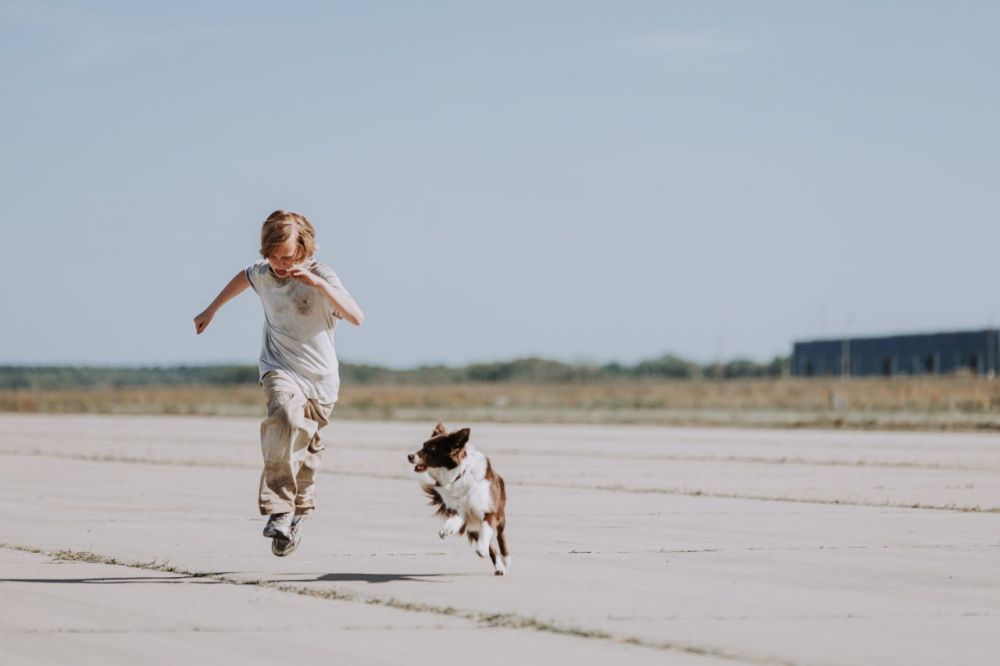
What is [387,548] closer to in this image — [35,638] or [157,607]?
[157,607]

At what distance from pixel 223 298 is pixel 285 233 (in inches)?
32.4

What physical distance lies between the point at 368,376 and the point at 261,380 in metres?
182

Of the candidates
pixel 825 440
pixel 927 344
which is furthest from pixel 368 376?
pixel 825 440

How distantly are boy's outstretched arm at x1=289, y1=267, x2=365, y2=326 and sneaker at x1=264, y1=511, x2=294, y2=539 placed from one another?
1.37 metres

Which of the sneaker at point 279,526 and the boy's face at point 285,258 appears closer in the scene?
the boy's face at point 285,258

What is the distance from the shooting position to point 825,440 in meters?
32.8

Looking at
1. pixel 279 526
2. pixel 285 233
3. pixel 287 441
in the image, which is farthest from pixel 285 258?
pixel 279 526

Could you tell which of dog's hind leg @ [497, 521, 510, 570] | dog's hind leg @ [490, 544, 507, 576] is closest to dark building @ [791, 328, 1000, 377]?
dog's hind leg @ [497, 521, 510, 570]

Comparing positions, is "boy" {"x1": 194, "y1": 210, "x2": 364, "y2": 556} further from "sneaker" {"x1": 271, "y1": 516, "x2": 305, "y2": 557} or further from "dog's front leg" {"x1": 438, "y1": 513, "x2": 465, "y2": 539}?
"dog's front leg" {"x1": 438, "y1": 513, "x2": 465, "y2": 539}

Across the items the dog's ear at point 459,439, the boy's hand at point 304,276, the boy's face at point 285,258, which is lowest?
the dog's ear at point 459,439

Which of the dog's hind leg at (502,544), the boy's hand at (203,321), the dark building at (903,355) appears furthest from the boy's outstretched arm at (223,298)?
the dark building at (903,355)

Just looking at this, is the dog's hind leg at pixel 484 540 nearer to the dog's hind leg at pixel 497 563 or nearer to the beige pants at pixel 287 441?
the dog's hind leg at pixel 497 563

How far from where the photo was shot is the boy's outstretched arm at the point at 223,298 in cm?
1032

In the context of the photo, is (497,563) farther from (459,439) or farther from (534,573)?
(459,439)
